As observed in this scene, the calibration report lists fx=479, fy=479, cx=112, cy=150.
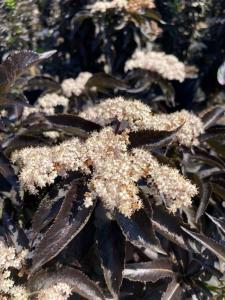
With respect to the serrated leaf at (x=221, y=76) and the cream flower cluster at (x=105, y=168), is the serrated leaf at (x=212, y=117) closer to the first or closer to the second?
the serrated leaf at (x=221, y=76)

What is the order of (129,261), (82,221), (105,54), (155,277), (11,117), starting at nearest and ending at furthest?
(82,221), (155,277), (129,261), (11,117), (105,54)

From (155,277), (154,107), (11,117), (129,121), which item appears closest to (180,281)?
(155,277)

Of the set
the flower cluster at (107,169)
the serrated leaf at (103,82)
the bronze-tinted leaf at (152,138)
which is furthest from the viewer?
the serrated leaf at (103,82)

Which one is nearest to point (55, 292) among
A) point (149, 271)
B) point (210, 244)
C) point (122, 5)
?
point (149, 271)

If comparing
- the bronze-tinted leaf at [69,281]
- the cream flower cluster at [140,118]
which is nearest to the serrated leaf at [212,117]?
the cream flower cluster at [140,118]

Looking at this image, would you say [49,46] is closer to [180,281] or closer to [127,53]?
[127,53]

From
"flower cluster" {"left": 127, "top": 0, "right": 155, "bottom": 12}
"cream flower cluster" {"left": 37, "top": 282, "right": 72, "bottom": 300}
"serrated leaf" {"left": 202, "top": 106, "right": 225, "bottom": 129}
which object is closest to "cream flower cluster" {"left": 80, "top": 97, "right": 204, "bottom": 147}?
"serrated leaf" {"left": 202, "top": 106, "right": 225, "bottom": 129}

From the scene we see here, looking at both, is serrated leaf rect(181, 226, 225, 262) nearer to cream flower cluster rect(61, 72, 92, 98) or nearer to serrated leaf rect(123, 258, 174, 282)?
serrated leaf rect(123, 258, 174, 282)
